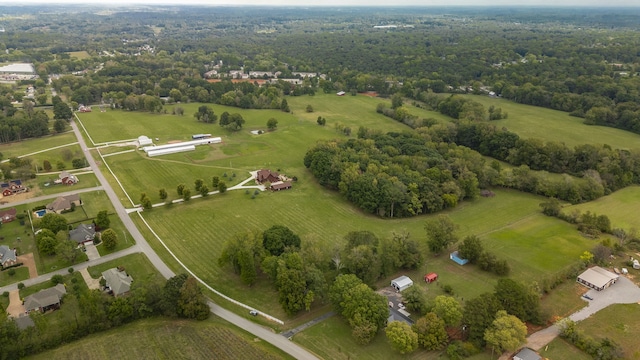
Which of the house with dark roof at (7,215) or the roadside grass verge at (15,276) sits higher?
the house with dark roof at (7,215)

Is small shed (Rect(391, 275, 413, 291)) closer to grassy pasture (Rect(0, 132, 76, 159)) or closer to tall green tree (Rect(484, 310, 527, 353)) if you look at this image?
tall green tree (Rect(484, 310, 527, 353))

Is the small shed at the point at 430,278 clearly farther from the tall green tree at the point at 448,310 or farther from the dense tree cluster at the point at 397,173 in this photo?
the dense tree cluster at the point at 397,173

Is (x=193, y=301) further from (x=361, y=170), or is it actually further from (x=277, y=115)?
(x=277, y=115)

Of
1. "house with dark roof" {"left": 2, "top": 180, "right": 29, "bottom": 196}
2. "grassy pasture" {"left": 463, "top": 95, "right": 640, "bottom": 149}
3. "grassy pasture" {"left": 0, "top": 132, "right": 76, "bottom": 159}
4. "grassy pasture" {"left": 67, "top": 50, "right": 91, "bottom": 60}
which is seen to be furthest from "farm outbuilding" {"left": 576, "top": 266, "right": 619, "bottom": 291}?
"grassy pasture" {"left": 67, "top": 50, "right": 91, "bottom": 60}

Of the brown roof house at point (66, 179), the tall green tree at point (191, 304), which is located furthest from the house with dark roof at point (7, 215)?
the tall green tree at point (191, 304)

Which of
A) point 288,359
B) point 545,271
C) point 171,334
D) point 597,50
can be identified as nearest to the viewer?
point 288,359

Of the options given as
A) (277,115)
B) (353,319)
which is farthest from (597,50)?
(353,319)
